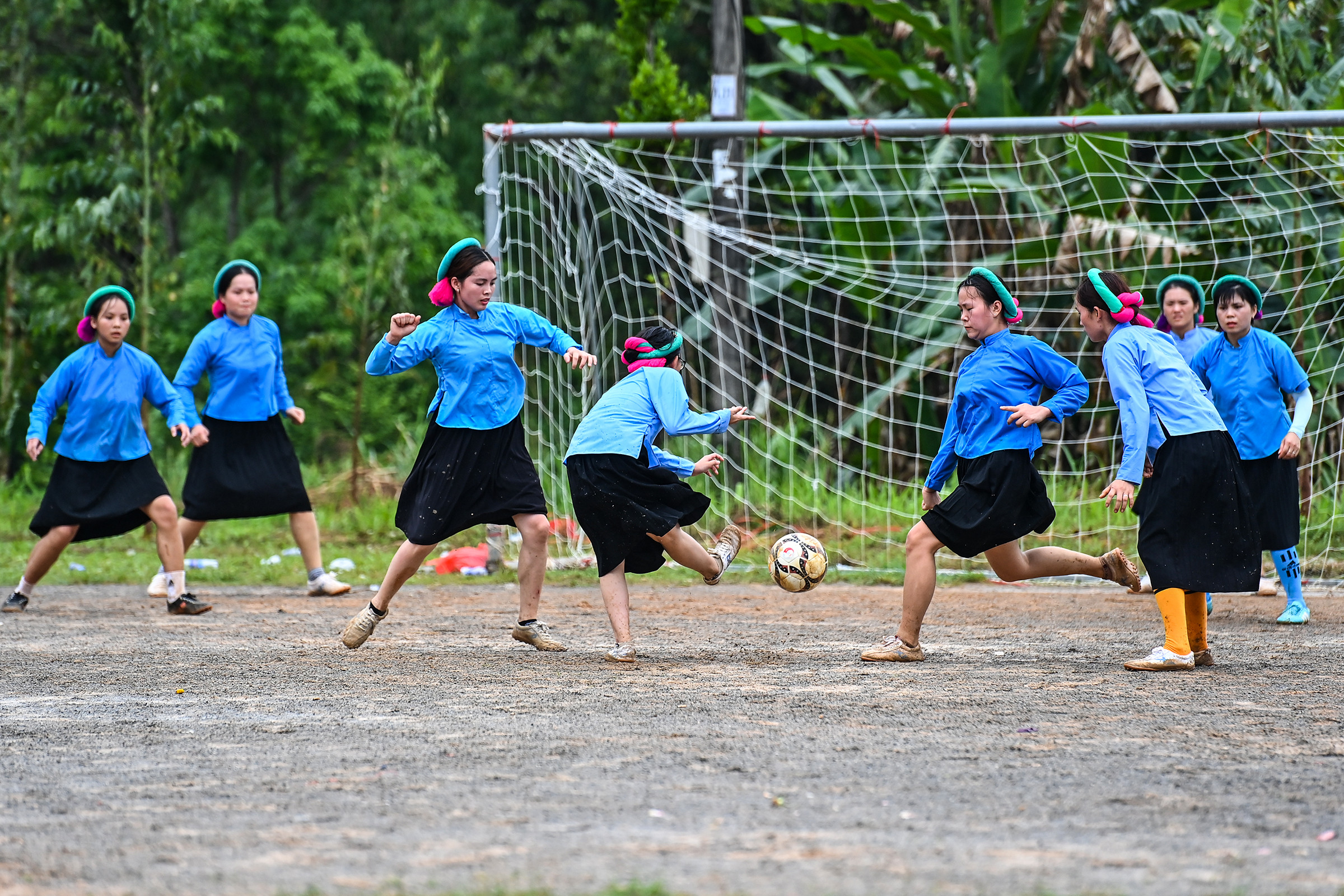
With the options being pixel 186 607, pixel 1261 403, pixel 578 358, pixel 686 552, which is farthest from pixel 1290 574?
pixel 186 607

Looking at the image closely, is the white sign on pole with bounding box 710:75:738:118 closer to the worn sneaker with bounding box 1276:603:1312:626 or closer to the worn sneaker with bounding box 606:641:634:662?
the worn sneaker with bounding box 1276:603:1312:626

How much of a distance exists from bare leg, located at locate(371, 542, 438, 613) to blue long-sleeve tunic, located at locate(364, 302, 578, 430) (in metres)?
0.57

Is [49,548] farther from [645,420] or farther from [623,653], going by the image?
[645,420]

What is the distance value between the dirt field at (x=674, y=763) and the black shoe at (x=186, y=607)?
0.64 metres

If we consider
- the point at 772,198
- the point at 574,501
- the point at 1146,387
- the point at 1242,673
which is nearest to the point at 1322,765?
the point at 1242,673

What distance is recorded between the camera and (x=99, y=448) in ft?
26.5

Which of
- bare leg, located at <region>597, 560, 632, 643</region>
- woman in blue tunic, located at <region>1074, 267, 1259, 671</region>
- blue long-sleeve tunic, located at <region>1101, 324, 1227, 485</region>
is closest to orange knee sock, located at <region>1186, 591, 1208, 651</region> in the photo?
woman in blue tunic, located at <region>1074, 267, 1259, 671</region>

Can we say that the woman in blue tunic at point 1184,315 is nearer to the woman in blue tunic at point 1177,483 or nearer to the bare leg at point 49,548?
the woman in blue tunic at point 1177,483

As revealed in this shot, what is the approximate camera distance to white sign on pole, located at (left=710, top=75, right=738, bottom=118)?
36.5ft

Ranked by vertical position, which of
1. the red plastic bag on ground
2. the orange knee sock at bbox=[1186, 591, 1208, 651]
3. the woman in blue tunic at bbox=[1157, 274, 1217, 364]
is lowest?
the red plastic bag on ground

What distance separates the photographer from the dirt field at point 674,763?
10.4ft

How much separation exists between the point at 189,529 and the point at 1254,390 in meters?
6.15

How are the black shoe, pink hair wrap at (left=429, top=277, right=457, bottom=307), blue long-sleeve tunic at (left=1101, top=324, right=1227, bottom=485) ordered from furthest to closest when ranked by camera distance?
the black shoe < pink hair wrap at (left=429, top=277, right=457, bottom=307) < blue long-sleeve tunic at (left=1101, top=324, right=1227, bottom=485)

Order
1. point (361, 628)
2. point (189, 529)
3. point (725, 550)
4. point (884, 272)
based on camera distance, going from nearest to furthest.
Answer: point (361, 628) < point (725, 550) < point (189, 529) < point (884, 272)
